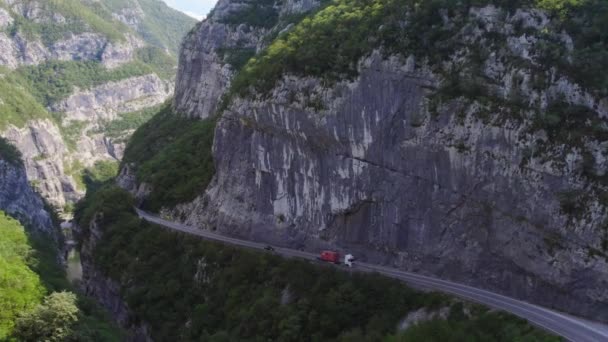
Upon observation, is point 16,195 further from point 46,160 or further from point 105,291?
point 46,160

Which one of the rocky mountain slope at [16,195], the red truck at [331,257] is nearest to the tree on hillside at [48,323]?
the red truck at [331,257]

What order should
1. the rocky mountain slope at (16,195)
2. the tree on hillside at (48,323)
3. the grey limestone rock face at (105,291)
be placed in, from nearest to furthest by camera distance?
1. the tree on hillside at (48,323)
2. the grey limestone rock face at (105,291)
3. the rocky mountain slope at (16,195)

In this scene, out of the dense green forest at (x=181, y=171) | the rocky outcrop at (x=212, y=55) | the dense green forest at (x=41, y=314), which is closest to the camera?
the dense green forest at (x=41, y=314)

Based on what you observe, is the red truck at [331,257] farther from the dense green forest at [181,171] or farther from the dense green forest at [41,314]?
the dense green forest at [181,171]

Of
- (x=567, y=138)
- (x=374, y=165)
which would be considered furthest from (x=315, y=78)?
(x=567, y=138)

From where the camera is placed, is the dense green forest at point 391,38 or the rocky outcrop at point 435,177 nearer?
the rocky outcrop at point 435,177

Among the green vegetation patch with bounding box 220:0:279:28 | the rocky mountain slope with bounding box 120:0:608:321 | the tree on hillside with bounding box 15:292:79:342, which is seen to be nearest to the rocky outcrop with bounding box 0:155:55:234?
the rocky mountain slope with bounding box 120:0:608:321

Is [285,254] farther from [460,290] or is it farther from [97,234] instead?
[97,234]

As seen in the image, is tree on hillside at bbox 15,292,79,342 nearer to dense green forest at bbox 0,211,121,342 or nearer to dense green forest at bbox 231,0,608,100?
dense green forest at bbox 0,211,121,342
